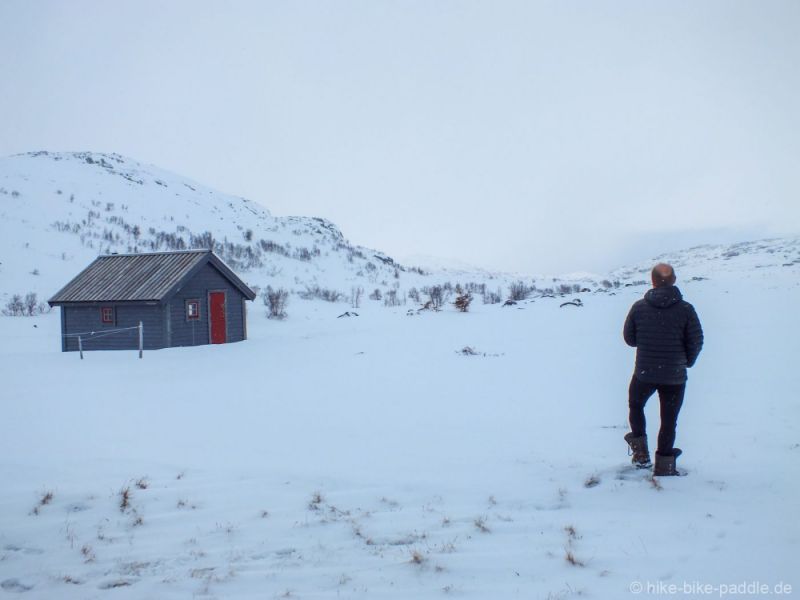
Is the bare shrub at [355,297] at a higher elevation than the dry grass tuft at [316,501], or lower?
higher

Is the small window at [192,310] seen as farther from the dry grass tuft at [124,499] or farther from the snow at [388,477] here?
the dry grass tuft at [124,499]

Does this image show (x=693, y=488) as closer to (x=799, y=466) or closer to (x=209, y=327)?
(x=799, y=466)

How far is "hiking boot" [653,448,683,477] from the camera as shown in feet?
17.3

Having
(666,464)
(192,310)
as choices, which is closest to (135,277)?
(192,310)

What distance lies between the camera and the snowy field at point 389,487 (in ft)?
12.5

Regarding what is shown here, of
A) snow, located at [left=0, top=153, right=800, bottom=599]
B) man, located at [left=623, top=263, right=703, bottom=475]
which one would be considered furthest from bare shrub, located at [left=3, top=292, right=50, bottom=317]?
man, located at [left=623, top=263, right=703, bottom=475]

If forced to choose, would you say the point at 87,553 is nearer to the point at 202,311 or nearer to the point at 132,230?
the point at 202,311

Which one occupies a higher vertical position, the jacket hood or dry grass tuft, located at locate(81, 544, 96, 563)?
the jacket hood

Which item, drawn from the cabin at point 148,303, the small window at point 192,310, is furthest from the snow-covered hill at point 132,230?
the small window at point 192,310

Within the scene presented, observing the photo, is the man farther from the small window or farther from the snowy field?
the small window

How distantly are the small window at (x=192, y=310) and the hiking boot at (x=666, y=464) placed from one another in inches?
682

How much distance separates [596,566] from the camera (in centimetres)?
378

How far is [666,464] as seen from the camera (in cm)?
527

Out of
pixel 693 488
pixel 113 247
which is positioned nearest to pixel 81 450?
pixel 693 488
